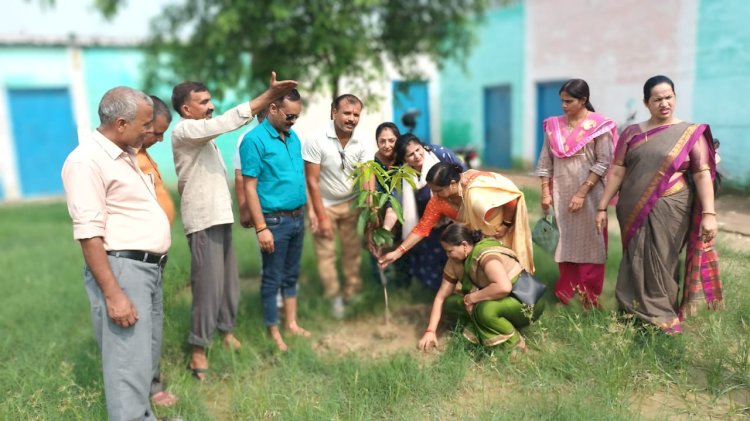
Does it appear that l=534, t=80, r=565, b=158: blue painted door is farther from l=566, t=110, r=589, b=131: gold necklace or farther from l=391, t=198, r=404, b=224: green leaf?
l=391, t=198, r=404, b=224: green leaf

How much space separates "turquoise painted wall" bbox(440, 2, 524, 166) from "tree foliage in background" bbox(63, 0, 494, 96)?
6.56 ft

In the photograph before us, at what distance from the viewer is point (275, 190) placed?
325cm

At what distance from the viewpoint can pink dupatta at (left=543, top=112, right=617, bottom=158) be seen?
3.22 m

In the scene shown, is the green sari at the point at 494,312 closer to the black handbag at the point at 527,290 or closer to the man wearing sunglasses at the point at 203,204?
the black handbag at the point at 527,290

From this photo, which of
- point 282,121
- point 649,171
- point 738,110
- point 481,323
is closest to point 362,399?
point 481,323

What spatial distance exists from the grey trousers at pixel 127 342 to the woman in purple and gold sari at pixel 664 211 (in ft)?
8.20

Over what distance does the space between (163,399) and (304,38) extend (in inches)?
192

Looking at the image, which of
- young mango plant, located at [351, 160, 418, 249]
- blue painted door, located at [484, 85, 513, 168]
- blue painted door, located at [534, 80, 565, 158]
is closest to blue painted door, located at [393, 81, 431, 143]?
young mango plant, located at [351, 160, 418, 249]

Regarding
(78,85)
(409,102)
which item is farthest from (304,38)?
(78,85)

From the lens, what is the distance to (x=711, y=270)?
9.90ft

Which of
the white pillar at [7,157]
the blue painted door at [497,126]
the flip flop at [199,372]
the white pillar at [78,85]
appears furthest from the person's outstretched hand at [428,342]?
the white pillar at [7,157]

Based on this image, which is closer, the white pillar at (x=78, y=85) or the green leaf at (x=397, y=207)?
the green leaf at (x=397, y=207)

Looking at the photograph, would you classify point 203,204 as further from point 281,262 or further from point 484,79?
point 484,79

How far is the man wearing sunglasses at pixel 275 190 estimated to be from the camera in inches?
124
